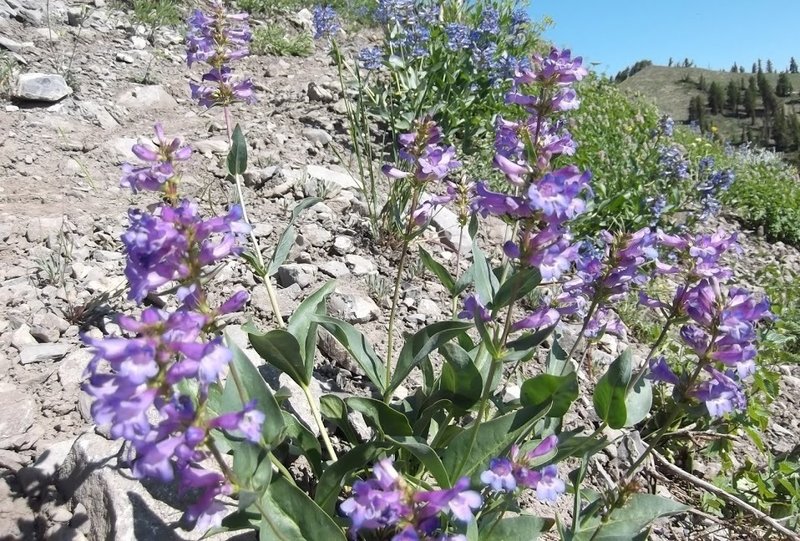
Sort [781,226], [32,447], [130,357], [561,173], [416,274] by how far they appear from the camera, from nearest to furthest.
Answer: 1. [130,357]
2. [561,173]
3. [32,447]
4. [416,274]
5. [781,226]

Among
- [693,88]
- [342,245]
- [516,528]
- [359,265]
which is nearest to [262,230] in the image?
[342,245]

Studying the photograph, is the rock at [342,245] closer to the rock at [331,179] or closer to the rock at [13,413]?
the rock at [331,179]

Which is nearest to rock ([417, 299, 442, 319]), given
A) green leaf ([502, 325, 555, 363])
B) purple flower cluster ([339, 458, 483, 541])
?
green leaf ([502, 325, 555, 363])

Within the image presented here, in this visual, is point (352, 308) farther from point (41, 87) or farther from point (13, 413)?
point (41, 87)

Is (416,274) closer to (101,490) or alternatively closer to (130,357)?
(101,490)

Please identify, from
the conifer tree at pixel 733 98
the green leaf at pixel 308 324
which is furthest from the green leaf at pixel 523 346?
the conifer tree at pixel 733 98

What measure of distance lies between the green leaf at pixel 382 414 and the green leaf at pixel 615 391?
2.64 feet

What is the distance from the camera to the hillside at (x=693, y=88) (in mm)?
116819

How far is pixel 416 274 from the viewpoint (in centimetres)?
469

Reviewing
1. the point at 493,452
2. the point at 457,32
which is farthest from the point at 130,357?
the point at 457,32

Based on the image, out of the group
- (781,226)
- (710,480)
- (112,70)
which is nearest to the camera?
(710,480)

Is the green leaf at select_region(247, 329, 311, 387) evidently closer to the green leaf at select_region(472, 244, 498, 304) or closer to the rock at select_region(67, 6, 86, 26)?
the green leaf at select_region(472, 244, 498, 304)

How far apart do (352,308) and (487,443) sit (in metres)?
1.73

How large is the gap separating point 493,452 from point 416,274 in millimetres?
2410
